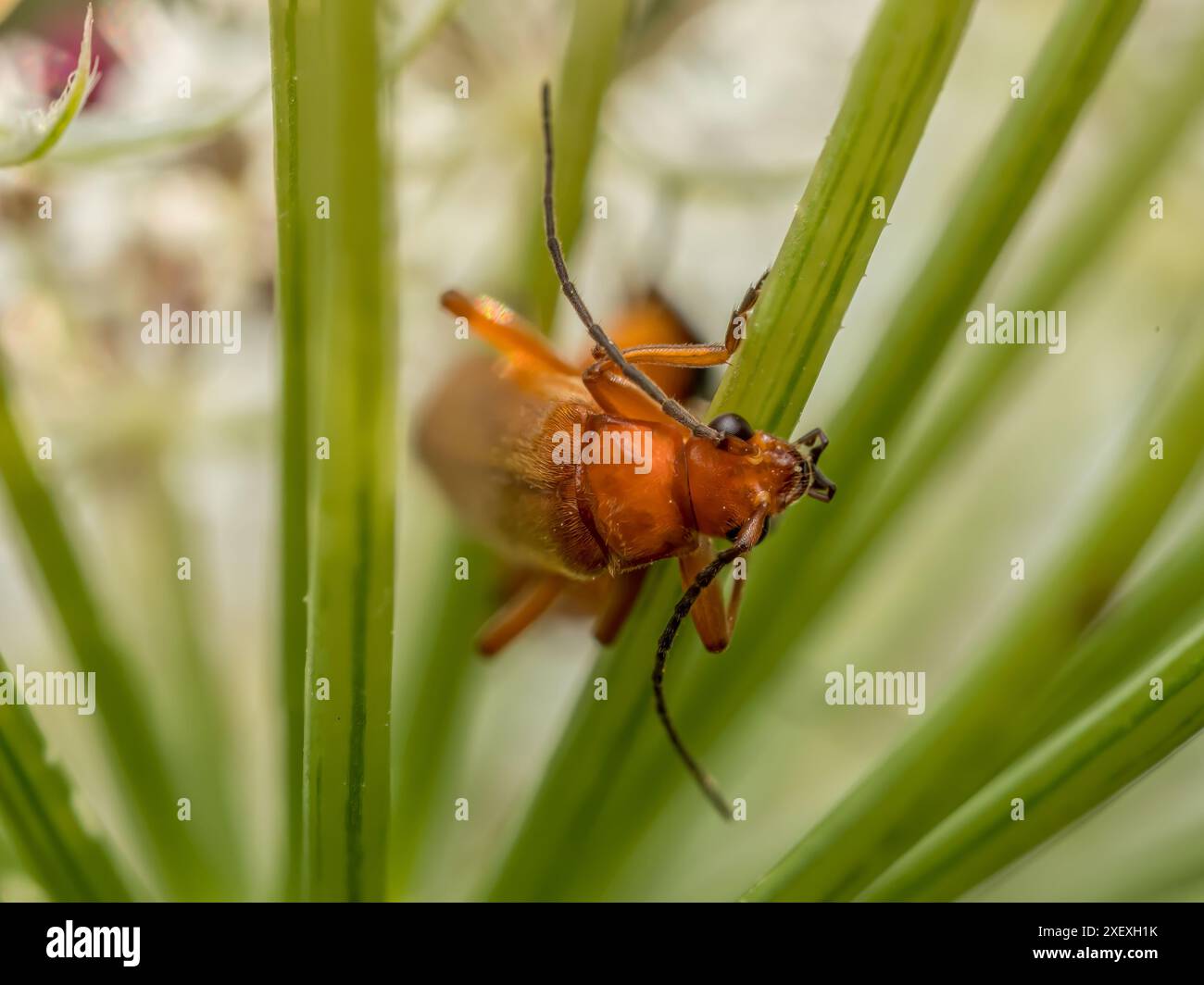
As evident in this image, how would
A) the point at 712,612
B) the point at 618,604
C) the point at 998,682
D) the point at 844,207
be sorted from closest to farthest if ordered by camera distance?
the point at 844,207 → the point at 998,682 → the point at 712,612 → the point at 618,604

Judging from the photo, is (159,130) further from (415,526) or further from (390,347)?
(415,526)

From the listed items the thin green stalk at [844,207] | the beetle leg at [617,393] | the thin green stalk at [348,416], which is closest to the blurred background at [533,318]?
the beetle leg at [617,393]

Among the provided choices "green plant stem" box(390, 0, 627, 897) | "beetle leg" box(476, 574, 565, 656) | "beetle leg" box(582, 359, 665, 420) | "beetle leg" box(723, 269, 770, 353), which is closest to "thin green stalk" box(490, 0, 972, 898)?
"beetle leg" box(723, 269, 770, 353)

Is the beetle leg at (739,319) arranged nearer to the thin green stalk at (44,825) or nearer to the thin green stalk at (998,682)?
the thin green stalk at (998,682)

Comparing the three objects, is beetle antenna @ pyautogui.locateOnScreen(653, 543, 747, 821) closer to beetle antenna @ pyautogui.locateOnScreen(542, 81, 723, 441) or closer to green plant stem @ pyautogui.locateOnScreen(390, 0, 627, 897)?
beetle antenna @ pyautogui.locateOnScreen(542, 81, 723, 441)

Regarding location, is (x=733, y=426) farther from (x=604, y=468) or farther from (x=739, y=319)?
(x=604, y=468)

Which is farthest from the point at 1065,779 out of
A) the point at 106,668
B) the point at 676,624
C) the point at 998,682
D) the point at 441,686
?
the point at 106,668
